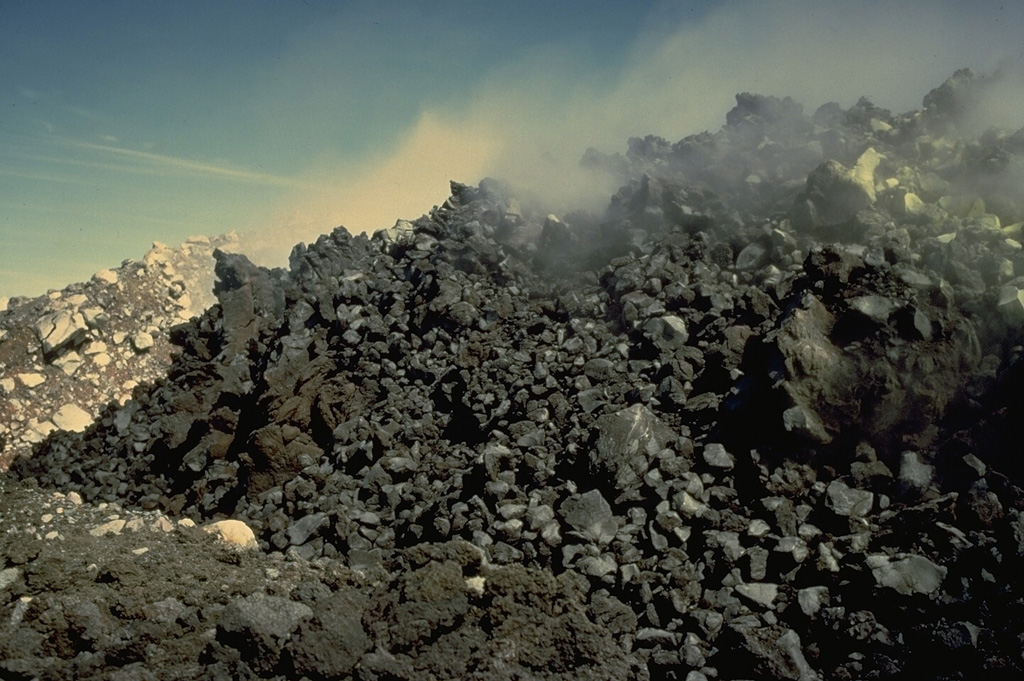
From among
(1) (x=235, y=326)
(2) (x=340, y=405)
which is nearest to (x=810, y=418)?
(2) (x=340, y=405)

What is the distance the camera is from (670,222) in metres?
9.00

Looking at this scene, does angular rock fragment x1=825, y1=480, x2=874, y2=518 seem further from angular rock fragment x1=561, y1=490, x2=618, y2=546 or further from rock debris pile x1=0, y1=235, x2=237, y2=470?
rock debris pile x1=0, y1=235, x2=237, y2=470

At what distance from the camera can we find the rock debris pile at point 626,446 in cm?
376

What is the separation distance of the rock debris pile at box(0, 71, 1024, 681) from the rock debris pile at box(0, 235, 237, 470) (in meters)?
0.92

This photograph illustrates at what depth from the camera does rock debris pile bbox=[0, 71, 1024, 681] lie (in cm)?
376

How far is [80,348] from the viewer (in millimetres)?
11703

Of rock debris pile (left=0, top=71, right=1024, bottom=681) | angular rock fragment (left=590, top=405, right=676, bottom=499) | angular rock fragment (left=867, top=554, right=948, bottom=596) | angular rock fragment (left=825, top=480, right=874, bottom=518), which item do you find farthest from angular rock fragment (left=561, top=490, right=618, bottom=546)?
angular rock fragment (left=867, top=554, right=948, bottom=596)

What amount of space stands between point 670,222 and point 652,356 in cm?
321

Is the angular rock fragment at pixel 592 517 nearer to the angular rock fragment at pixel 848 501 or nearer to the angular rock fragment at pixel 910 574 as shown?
the angular rock fragment at pixel 848 501

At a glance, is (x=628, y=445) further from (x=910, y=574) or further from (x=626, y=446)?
(x=910, y=574)

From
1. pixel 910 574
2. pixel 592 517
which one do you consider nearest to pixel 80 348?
pixel 592 517

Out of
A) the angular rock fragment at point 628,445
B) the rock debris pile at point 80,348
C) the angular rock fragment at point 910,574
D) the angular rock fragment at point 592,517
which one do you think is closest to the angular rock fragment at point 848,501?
the angular rock fragment at point 910,574

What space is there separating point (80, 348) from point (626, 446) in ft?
39.4

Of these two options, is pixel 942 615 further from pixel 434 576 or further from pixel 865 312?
pixel 434 576
